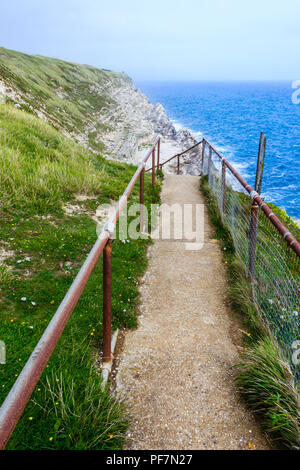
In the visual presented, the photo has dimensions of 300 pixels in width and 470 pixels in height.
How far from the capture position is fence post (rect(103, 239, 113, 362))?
3234 mm

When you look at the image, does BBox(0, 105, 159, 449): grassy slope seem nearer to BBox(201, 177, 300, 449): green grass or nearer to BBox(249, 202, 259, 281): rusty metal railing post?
BBox(201, 177, 300, 449): green grass

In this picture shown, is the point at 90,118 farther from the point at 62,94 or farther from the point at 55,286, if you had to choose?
the point at 55,286

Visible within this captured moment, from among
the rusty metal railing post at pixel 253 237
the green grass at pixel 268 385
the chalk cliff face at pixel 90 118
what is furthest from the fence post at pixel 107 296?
the chalk cliff face at pixel 90 118

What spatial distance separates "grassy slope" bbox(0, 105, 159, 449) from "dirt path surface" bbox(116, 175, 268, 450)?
275 millimetres

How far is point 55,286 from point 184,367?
7.01ft

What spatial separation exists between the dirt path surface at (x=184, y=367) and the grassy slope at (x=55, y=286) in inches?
10.8

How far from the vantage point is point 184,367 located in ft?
11.9

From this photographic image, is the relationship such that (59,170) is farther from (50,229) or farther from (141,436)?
(141,436)

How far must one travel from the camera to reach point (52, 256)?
5508 mm

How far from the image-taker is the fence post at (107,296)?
323 cm

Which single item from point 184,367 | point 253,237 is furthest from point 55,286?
point 253,237

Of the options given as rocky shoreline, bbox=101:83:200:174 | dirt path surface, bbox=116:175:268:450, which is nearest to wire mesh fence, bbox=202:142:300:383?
dirt path surface, bbox=116:175:268:450

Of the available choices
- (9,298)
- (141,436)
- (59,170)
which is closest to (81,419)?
(141,436)

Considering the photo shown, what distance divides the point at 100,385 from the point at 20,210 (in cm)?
469
